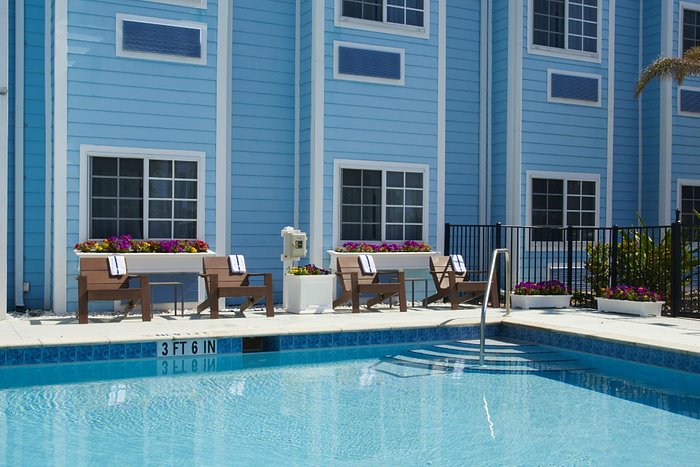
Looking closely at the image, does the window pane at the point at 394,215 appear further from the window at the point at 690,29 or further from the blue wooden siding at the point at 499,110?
the window at the point at 690,29

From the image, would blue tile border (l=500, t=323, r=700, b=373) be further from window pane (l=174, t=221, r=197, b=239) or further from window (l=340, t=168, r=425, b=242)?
window pane (l=174, t=221, r=197, b=239)

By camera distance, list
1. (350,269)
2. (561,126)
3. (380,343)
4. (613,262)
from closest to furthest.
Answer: (380,343), (350,269), (613,262), (561,126)

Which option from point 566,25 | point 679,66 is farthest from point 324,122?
point 679,66

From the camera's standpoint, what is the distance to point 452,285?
11.8 m

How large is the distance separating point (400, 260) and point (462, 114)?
337 cm

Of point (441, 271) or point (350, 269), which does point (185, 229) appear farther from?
point (441, 271)

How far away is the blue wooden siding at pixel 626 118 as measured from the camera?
15.6 metres

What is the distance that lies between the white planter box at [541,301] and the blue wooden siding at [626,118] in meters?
4.04

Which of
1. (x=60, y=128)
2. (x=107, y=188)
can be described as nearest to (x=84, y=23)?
(x=60, y=128)

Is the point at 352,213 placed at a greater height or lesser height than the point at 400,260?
greater

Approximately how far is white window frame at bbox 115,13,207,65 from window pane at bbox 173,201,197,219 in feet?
6.61

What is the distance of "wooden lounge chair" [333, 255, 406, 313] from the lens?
11.3m

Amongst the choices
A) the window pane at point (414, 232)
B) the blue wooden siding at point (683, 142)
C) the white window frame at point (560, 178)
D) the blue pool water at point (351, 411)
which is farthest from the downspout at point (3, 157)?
the blue wooden siding at point (683, 142)

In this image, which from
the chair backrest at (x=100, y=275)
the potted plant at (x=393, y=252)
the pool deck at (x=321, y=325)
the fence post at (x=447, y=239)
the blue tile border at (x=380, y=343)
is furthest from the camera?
the fence post at (x=447, y=239)
